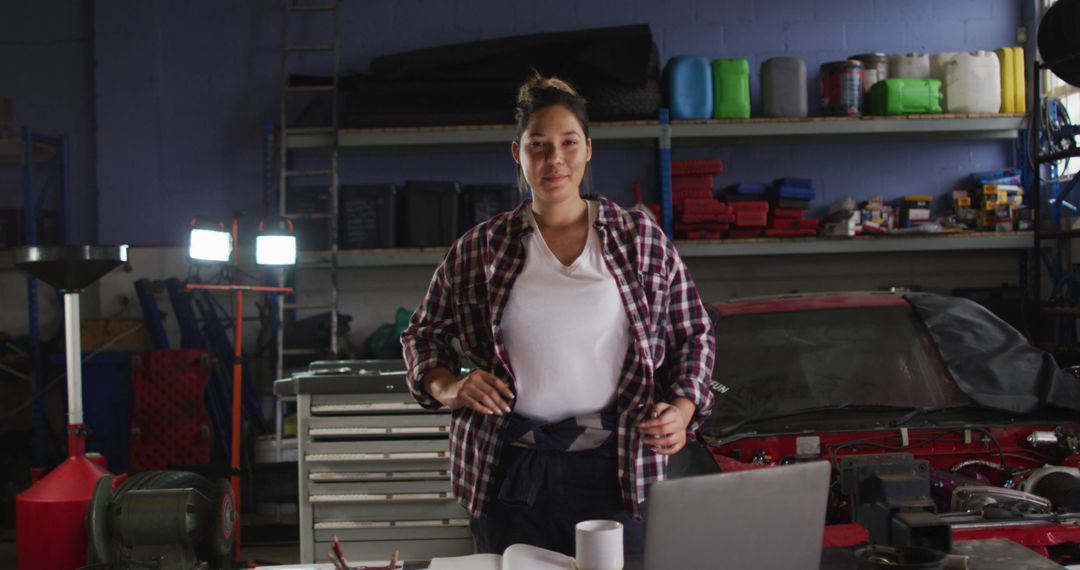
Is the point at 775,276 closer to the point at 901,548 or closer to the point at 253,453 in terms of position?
the point at 253,453

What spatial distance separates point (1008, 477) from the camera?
2.66m

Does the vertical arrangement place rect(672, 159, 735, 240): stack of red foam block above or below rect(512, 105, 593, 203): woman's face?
above

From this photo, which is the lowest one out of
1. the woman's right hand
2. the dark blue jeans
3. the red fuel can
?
the red fuel can

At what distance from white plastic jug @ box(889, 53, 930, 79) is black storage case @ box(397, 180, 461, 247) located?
2.76m

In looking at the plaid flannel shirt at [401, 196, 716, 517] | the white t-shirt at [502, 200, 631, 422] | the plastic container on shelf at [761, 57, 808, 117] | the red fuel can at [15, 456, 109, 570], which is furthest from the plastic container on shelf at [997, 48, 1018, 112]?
the red fuel can at [15, 456, 109, 570]

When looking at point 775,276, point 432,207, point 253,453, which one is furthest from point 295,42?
point 775,276

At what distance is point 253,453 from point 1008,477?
392 cm

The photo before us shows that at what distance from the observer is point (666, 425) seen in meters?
1.73

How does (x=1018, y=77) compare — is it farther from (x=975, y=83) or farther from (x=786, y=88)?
(x=786, y=88)

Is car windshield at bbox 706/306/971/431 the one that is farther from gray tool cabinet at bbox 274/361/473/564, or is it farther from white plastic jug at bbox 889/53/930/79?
white plastic jug at bbox 889/53/930/79

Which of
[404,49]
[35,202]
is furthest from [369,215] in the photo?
[35,202]

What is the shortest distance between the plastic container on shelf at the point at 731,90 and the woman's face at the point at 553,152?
3840 millimetres

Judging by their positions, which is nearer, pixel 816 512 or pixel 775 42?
pixel 816 512

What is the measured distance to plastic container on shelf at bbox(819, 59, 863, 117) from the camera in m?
5.55
